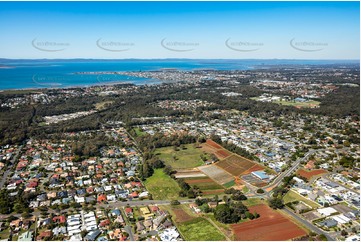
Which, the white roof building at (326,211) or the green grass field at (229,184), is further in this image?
the green grass field at (229,184)

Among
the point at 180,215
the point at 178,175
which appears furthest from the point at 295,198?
the point at 178,175

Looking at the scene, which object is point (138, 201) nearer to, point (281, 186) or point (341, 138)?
point (281, 186)

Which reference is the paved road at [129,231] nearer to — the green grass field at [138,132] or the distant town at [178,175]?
the distant town at [178,175]

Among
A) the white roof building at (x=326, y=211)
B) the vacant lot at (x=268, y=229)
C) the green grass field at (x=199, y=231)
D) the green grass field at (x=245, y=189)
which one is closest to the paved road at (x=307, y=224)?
the vacant lot at (x=268, y=229)

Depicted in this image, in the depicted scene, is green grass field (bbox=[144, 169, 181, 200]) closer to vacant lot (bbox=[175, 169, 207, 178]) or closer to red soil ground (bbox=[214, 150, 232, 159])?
vacant lot (bbox=[175, 169, 207, 178])

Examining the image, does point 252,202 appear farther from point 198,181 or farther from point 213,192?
point 198,181
